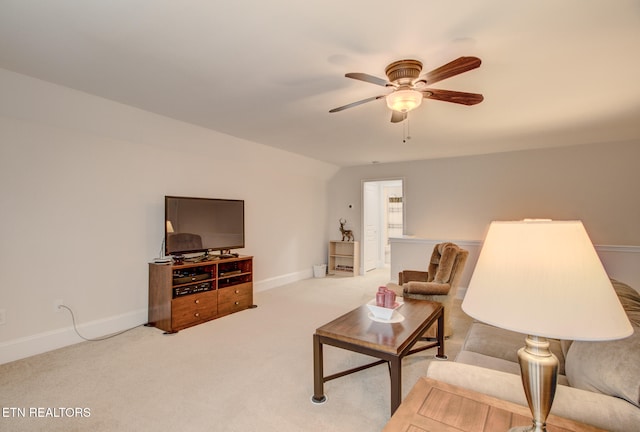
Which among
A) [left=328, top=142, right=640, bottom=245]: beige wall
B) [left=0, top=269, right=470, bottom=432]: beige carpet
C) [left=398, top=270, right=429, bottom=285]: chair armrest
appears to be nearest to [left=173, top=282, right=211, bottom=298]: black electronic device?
[left=0, top=269, right=470, bottom=432]: beige carpet

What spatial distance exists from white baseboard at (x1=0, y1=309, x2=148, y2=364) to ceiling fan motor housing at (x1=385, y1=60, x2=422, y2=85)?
141 inches

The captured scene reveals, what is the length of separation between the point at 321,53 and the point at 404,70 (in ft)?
2.01

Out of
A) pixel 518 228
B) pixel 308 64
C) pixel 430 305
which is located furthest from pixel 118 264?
pixel 518 228

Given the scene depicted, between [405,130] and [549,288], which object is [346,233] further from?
[549,288]

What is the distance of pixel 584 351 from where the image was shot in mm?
1350

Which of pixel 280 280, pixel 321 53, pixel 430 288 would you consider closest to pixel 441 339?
pixel 430 288

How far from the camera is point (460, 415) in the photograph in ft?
3.48

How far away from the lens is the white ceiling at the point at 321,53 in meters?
1.74

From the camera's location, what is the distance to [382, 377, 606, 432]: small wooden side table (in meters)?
1.00

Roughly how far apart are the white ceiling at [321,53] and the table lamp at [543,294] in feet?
4.77

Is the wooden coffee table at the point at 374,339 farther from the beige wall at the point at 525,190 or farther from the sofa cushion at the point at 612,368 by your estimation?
the beige wall at the point at 525,190

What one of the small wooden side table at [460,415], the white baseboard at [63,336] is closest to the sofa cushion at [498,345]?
the small wooden side table at [460,415]

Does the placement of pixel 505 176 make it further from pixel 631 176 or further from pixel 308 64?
pixel 308 64

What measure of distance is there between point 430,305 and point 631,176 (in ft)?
13.3
